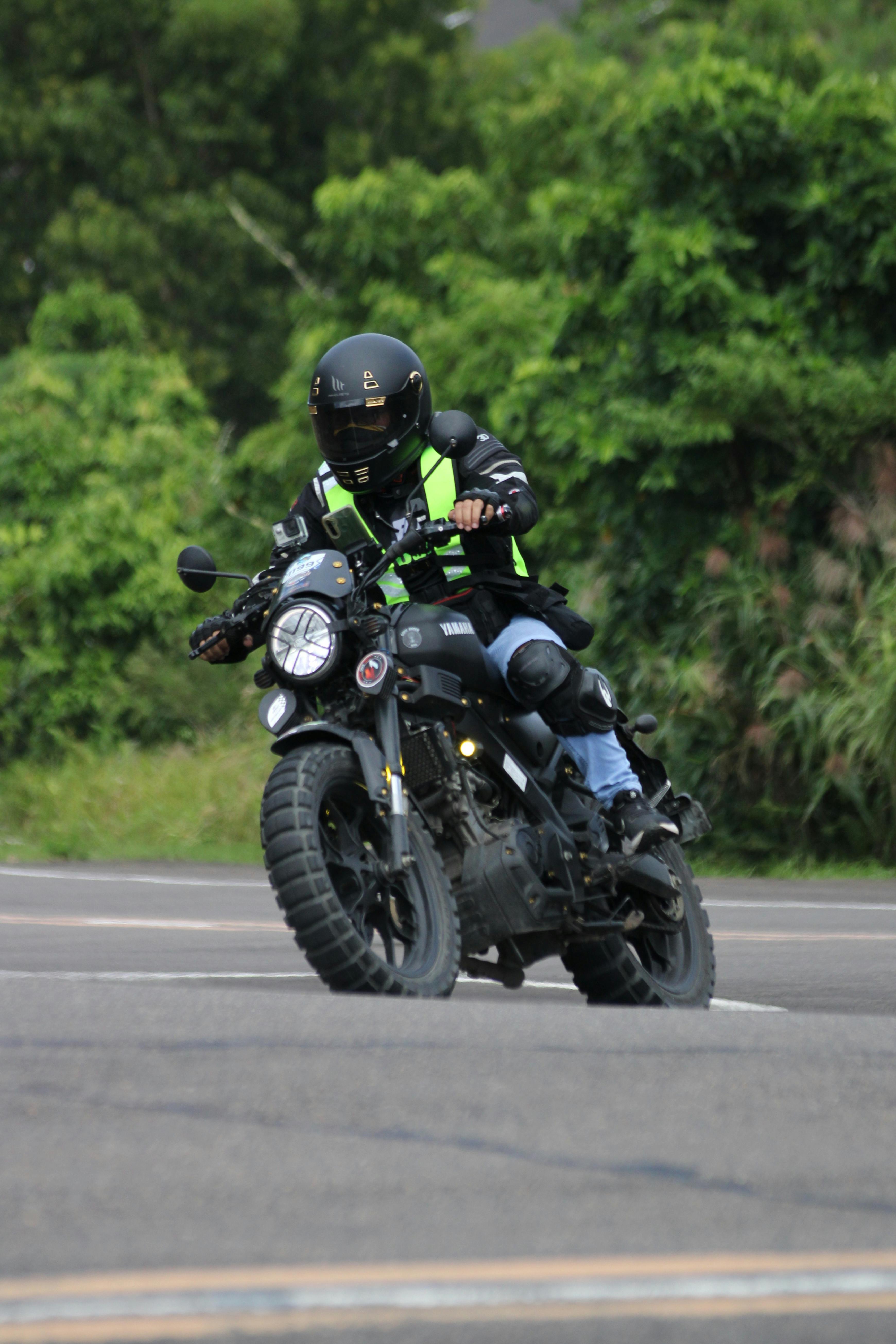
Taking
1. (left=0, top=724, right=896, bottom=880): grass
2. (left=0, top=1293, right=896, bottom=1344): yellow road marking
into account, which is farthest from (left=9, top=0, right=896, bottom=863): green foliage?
(left=0, top=1293, right=896, bottom=1344): yellow road marking

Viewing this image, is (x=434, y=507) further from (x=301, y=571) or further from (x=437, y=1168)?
(x=437, y=1168)

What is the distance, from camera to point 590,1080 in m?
4.50

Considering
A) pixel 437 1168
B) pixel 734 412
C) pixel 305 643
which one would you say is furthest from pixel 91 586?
pixel 437 1168

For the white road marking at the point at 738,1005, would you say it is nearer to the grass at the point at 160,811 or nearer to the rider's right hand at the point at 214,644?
the rider's right hand at the point at 214,644

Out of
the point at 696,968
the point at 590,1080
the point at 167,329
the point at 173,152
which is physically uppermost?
the point at 590,1080

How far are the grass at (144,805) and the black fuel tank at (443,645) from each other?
999 centimetres

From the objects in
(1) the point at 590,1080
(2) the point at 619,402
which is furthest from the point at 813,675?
(1) the point at 590,1080

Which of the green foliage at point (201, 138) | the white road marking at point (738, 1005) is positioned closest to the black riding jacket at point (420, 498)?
the white road marking at point (738, 1005)

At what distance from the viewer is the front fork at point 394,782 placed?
571 centimetres

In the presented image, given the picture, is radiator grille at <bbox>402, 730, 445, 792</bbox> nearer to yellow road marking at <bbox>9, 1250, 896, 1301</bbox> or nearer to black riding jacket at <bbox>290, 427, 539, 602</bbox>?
black riding jacket at <bbox>290, 427, 539, 602</bbox>

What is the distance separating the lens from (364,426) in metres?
6.46

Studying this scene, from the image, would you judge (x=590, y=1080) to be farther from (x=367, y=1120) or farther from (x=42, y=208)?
(x=42, y=208)

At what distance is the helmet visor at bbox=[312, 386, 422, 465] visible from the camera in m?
6.46

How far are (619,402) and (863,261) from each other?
2.13 m
